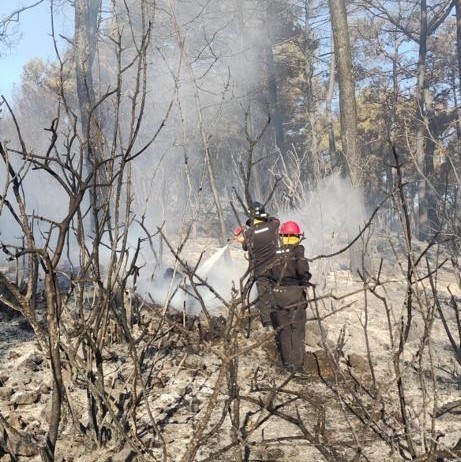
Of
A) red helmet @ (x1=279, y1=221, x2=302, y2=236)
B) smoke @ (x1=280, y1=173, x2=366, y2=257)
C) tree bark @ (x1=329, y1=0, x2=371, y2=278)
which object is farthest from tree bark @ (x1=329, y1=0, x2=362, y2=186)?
red helmet @ (x1=279, y1=221, x2=302, y2=236)

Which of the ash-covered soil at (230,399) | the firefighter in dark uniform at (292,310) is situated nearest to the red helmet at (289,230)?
the firefighter in dark uniform at (292,310)

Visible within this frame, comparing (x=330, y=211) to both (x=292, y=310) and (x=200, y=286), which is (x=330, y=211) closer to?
(x=200, y=286)

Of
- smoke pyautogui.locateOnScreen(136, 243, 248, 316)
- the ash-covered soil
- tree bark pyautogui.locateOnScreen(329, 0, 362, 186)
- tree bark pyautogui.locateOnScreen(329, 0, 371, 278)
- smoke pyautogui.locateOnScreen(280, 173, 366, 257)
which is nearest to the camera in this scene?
the ash-covered soil

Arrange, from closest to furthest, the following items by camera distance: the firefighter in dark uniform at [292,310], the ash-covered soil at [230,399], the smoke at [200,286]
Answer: the ash-covered soil at [230,399] < the firefighter in dark uniform at [292,310] < the smoke at [200,286]

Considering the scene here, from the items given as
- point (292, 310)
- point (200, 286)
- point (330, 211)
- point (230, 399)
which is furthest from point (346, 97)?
point (230, 399)

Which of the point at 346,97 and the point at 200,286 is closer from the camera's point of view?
the point at 200,286

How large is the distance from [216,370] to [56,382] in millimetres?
2679

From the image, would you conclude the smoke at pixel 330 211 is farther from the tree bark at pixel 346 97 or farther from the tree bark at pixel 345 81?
the tree bark at pixel 345 81

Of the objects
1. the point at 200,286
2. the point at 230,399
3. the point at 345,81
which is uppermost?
the point at 345,81

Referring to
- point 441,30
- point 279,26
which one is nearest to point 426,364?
point 279,26

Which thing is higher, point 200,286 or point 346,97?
point 346,97

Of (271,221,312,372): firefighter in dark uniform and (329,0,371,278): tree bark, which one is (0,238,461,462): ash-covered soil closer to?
(271,221,312,372): firefighter in dark uniform

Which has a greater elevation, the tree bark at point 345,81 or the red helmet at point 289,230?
the tree bark at point 345,81

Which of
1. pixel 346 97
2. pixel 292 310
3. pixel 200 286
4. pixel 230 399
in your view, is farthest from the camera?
pixel 346 97
